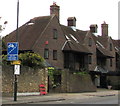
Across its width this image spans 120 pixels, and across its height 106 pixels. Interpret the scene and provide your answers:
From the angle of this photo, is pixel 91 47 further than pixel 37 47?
Yes

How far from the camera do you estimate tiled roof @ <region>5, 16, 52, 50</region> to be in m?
35.9

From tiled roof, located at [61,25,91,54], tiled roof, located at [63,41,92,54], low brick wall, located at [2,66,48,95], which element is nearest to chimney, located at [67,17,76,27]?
tiled roof, located at [61,25,91,54]

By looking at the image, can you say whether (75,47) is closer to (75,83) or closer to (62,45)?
(62,45)

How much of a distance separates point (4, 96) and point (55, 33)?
54.6 feet

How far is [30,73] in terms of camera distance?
25438 millimetres

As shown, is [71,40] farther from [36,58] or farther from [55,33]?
[36,58]

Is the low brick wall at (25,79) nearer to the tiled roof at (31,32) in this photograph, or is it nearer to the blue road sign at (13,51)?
the blue road sign at (13,51)

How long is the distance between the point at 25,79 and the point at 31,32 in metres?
13.6

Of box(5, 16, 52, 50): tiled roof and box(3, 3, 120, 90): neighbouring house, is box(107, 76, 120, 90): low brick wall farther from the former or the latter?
box(5, 16, 52, 50): tiled roof

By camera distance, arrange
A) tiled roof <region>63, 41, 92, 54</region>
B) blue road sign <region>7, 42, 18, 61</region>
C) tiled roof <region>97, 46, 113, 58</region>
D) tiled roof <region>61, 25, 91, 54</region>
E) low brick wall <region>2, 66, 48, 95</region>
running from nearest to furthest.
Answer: blue road sign <region>7, 42, 18, 61</region> < low brick wall <region>2, 66, 48, 95</region> < tiled roof <region>63, 41, 92, 54</region> < tiled roof <region>61, 25, 91, 54</region> < tiled roof <region>97, 46, 113, 58</region>

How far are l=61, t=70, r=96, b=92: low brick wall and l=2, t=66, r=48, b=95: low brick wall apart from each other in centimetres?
304

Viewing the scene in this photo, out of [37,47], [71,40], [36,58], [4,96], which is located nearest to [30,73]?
[36,58]

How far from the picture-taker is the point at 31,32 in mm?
37562

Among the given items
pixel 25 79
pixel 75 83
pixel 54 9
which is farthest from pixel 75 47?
pixel 25 79
